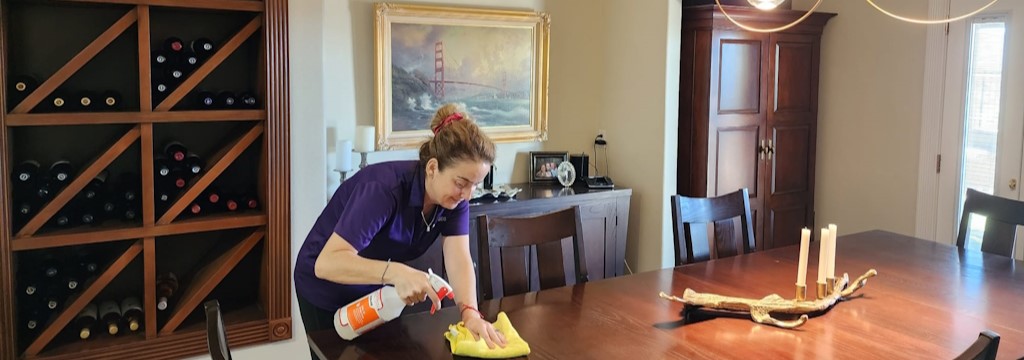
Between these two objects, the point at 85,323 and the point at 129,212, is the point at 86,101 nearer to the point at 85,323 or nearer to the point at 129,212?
the point at 129,212

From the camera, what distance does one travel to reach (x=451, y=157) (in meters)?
2.15

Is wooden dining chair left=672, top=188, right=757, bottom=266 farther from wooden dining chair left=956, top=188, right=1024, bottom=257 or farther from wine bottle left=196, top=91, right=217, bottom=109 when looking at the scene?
wine bottle left=196, top=91, right=217, bottom=109

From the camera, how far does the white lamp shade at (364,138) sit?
3881mm

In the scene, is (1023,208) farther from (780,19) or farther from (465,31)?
(465,31)

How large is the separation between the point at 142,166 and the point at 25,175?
15.7 inches

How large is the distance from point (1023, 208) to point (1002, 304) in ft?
2.75

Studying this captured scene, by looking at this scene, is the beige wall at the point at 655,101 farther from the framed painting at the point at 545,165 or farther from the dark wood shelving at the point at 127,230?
the dark wood shelving at the point at 127,230

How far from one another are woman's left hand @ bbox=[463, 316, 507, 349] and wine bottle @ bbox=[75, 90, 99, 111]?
1945 millimetres

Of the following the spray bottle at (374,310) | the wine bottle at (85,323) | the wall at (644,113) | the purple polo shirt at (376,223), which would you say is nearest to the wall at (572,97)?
the wall at (644,113)

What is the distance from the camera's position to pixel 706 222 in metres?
3.08

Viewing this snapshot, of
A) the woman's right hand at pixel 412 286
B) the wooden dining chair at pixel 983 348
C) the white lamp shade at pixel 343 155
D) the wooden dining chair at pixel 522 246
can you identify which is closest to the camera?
the wooden dining chair at pixel 983 348

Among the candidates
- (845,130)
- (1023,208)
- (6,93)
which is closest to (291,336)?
(6,93)

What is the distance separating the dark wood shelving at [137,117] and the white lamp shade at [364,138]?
1.93 ft

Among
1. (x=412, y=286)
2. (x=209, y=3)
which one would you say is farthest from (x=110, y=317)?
(x=412, y=286)
